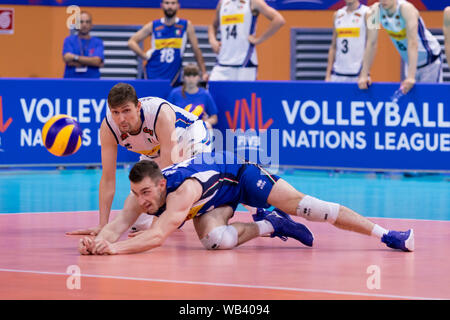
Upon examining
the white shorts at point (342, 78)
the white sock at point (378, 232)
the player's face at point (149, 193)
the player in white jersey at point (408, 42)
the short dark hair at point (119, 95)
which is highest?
the player in white jersey at point (408, 42)

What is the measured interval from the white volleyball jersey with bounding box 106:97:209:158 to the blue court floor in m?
2.54

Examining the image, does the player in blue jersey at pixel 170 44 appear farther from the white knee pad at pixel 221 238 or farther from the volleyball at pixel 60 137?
the white knee pad at pixel 221 238

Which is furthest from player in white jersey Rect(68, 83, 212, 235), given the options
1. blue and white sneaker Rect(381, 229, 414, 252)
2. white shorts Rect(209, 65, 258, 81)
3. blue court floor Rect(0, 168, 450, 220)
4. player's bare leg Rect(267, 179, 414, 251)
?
white shorts Rect(209, 65, 258, 81)

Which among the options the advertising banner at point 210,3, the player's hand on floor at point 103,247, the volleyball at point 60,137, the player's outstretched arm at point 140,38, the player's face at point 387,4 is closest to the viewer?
the player's hand on floor at point 103,247

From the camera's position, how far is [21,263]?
762 centimetres

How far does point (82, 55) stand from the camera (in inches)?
628

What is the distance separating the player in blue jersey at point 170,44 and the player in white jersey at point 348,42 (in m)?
2.16

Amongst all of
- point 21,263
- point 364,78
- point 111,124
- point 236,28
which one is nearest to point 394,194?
point 364,78

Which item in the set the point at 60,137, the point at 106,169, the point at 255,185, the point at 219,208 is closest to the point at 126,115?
the point at 106,169

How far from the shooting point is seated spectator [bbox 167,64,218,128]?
14.5 m

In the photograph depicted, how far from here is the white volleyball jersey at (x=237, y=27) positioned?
48.7 ft

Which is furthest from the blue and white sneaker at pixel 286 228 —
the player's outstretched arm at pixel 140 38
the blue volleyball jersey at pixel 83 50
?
the blue volleyball jersey at pixel 83 50

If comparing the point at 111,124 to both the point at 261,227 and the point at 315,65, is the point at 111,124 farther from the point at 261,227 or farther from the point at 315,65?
the point at 315,65
